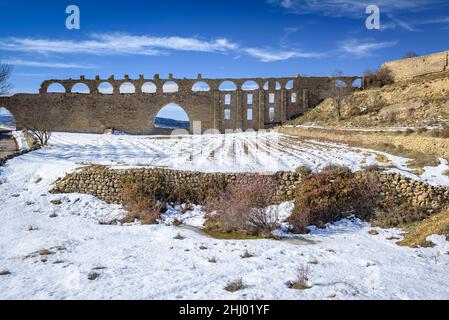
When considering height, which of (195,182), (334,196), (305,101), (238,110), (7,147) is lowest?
(334,196)

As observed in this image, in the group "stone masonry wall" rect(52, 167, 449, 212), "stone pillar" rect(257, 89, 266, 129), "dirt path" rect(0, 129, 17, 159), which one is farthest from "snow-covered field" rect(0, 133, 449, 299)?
"stone pillar" rect(257, 89, 266, 129)

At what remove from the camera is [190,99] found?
4403 centimetres

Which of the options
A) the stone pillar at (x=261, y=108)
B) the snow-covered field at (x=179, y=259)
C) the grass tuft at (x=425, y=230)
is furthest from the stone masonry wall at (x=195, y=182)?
the stone pillar at (x=261, y=108)

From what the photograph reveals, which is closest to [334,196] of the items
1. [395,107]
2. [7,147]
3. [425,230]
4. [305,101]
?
[425,230]

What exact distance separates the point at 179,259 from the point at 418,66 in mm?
36731

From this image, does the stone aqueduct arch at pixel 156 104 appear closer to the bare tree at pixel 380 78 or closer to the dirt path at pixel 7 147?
the bare tree at pixel 380 78

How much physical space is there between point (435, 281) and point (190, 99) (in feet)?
129

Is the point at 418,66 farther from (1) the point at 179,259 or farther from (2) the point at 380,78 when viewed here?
(1) the point at 179,259

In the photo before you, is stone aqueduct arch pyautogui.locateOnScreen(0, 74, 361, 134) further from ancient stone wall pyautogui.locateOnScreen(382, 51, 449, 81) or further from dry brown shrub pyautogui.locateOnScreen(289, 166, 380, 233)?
dry brown shrub pyautogui.locateOnScreen(289, 166, 380, 233)

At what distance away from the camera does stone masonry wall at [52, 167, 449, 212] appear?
11.8 metres

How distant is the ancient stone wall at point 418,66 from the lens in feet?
113

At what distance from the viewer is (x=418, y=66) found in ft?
121

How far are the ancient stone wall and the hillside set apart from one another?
597 centimetres

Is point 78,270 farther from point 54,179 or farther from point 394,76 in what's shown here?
point 394,76
